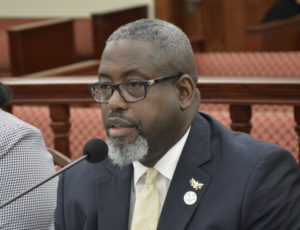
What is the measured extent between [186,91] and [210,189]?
252 mm

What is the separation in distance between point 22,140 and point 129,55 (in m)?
0.72

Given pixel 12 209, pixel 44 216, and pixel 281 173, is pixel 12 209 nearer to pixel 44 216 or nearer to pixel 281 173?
pixel 44 216

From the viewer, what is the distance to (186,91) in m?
1.67

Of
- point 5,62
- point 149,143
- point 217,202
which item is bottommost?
point 5,62

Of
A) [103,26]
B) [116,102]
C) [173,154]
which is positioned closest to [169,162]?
[173,154]

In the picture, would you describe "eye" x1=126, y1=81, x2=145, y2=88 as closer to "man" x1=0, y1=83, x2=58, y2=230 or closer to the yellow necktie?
the yellow necktie

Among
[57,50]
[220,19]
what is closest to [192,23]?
[220,19]

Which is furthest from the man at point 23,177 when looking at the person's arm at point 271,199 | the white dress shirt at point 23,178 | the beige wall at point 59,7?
the beige wall at point 59,7

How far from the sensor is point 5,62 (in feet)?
24.3

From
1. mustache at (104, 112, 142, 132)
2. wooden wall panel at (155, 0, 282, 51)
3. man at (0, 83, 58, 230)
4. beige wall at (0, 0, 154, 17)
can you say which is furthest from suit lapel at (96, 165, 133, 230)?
beige wall at (0, 0, 154, 17)

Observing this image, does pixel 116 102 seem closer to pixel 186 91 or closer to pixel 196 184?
pixel 186 91

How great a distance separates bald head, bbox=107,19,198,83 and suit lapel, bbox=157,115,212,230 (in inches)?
7.8

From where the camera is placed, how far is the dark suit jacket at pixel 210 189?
5.24 ft

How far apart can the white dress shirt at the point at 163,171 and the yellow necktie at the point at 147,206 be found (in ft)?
0.06
